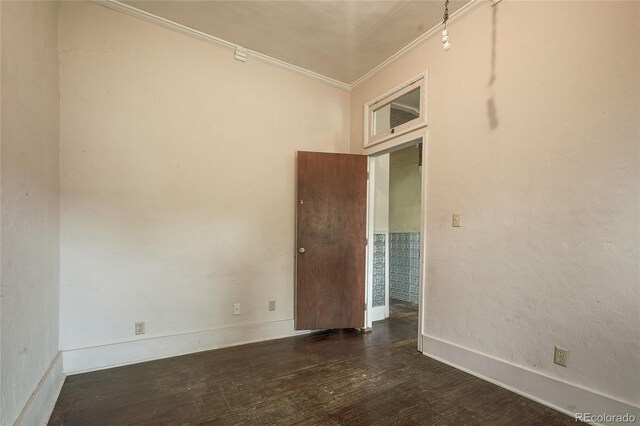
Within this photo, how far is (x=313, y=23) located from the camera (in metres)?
2.56

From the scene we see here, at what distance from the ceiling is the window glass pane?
49 centimetres

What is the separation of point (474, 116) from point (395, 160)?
291 cm

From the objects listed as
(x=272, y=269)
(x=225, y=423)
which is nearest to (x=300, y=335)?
(x=272, y=269)

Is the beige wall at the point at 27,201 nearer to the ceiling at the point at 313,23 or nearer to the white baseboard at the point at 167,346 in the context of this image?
the white baseboard at the point at 167,346

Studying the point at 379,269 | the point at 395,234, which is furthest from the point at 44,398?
the point at 395,234

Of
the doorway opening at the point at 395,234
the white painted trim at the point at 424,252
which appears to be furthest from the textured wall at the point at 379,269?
the white painted trim at the point at 424,252

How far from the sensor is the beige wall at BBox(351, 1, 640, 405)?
161 cm

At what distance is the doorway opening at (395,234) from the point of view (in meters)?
3.57

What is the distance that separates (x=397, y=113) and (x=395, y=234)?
227 cm

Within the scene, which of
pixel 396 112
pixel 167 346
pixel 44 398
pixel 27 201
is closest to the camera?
pixel 27 201

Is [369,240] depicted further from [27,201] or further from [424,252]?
[27,201]

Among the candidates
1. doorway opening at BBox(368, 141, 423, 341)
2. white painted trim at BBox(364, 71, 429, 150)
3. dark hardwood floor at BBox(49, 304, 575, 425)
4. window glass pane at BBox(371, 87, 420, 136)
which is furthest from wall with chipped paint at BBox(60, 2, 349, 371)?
doorway opening at BBox(368, 141, 423, 341)

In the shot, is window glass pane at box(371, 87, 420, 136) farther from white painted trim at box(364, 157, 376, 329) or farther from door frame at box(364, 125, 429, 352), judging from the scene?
white painted trim at box(364, 157, 376, 329)

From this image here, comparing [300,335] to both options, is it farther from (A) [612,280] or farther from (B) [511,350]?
(A) [612,280]
